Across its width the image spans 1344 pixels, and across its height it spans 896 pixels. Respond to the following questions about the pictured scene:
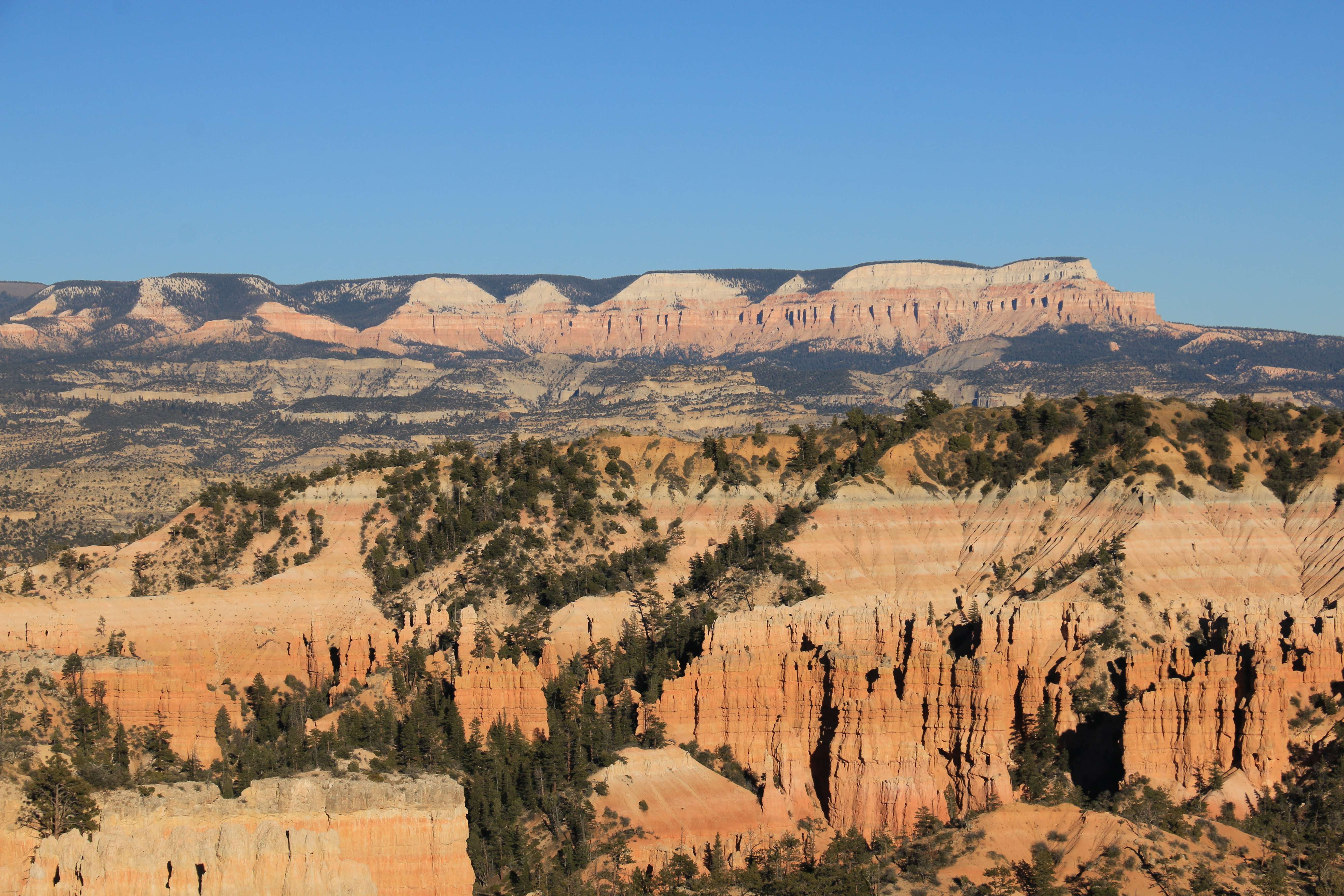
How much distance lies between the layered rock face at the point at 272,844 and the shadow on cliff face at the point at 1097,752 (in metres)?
30.5

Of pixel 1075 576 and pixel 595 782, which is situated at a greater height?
pixel 1075 576

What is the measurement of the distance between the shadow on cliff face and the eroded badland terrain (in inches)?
5.7

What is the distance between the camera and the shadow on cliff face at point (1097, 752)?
261 ft

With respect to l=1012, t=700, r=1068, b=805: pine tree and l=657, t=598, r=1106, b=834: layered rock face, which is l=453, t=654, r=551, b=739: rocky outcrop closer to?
l=657, t=598, r=1106, b=834: layered rock face

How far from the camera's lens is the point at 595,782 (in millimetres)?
78188

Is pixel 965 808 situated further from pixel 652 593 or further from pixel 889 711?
pixel 652 593

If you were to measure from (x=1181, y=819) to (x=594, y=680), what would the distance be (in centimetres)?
3364

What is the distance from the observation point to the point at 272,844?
205 feet

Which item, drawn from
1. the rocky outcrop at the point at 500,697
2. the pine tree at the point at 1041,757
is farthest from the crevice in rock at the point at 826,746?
the rocky outcrop at the point at 500,697

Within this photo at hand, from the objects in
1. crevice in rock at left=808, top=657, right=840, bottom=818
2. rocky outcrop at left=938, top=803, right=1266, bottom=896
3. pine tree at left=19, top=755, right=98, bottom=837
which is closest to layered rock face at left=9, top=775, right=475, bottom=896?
pine tree at left=19, top=755, right=98, bottom=837

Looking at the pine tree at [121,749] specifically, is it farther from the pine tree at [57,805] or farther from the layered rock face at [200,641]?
the pine tree at [57,805]

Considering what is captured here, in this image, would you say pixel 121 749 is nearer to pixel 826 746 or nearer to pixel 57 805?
pixel 57 805

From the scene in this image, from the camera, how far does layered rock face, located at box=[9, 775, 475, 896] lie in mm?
60844

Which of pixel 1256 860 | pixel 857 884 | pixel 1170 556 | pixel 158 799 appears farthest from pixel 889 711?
pixel 158 799
